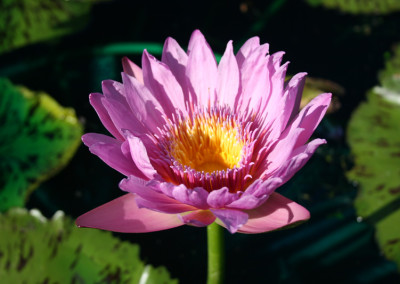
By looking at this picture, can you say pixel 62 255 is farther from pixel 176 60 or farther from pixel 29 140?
pixel 176 60

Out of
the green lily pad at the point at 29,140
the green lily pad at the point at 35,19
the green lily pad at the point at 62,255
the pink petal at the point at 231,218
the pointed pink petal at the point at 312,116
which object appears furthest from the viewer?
the green lily pad at the point at 35,19

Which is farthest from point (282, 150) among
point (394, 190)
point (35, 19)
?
point (35, 19)

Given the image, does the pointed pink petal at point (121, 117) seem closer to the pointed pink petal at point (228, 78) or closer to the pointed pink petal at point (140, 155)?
the pointed pink petal at point (140, 155)

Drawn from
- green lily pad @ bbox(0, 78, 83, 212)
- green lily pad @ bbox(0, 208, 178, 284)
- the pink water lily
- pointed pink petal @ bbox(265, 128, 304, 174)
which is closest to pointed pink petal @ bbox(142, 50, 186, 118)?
the pink water lily

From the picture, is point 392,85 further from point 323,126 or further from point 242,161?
point 242,161

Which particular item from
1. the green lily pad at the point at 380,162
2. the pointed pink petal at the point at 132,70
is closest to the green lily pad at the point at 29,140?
the pointed pink petal at the point at 132,70

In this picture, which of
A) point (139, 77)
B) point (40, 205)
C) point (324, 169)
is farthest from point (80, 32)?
point (324, 169)
